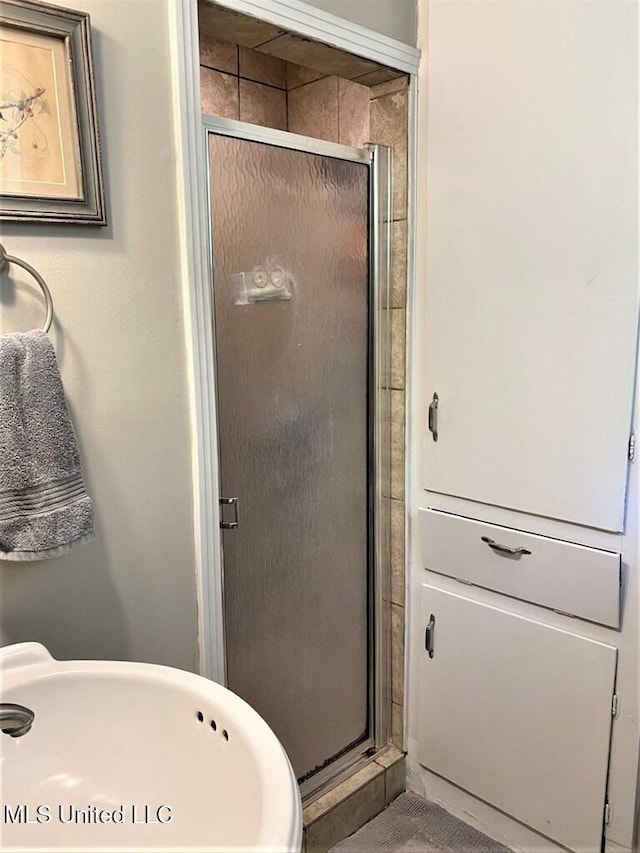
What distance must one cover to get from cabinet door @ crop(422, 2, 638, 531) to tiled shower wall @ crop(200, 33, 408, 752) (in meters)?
0.10

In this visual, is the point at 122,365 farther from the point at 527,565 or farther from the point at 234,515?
the point at 527,565

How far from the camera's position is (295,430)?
171cm

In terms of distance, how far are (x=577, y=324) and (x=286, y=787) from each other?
1112 mm

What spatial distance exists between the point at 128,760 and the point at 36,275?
751 millimetres

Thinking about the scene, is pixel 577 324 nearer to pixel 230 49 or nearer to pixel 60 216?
pixel 60 216

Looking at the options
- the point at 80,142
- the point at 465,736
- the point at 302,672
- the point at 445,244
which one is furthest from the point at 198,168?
the point at 465,736

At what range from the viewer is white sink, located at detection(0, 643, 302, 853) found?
2.87 feet

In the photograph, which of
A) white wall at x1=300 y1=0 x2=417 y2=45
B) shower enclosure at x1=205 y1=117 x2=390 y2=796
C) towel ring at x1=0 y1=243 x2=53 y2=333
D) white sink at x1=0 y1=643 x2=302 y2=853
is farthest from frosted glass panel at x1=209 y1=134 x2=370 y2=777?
white sink at x1=0 y1=643 x2=302 y2=853

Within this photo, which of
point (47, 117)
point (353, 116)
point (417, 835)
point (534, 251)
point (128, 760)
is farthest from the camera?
point (353, 116)

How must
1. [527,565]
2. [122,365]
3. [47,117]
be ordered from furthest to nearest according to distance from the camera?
[527,565], [122,365], [47,117]

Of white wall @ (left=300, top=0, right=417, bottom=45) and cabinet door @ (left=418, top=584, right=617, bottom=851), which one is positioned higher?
white wall @ (left=300, top=0, right=417, bottom=45)

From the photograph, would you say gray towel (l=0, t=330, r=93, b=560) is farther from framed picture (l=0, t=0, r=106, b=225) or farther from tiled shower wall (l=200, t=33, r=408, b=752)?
tiled shower wall (l=200, t=33, r=408, b=752)

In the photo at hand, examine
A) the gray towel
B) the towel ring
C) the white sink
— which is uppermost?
the towel ring

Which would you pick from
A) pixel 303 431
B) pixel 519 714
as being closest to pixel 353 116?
pixel 303 431
